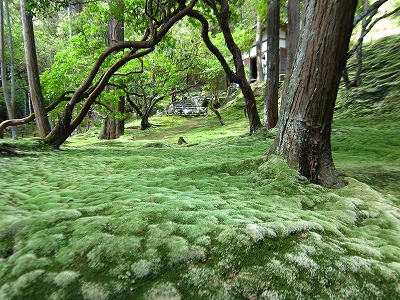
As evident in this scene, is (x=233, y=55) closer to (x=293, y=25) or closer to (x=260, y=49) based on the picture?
(x=293, y=25)

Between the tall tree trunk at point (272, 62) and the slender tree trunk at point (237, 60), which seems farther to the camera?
the tall tree trunk at point (272, 62)

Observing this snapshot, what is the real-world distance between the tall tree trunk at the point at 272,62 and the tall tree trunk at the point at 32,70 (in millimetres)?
8139

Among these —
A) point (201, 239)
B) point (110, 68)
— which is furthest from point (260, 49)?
point (201, 239)

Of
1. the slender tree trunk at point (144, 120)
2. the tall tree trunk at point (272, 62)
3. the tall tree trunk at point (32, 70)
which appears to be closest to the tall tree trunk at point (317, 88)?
the tall tree trunk at point (272, 62)

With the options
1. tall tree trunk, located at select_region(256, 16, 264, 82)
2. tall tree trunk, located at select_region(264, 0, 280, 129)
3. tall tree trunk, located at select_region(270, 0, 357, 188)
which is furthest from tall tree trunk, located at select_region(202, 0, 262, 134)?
tall tree trunk, located at select_region(256, 16, 264, 82)

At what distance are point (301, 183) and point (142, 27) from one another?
25.6 feet

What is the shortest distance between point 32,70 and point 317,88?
8.90 meters

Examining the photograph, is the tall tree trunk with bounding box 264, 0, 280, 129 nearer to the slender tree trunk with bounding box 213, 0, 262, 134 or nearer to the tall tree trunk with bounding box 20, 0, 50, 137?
the slender tree trunk with bounding box 213, 0, 262, 134

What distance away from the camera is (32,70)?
9.05 m

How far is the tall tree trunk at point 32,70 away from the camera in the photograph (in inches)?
343

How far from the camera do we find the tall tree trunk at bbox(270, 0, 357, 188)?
3.54m

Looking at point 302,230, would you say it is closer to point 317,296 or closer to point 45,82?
point 317,296

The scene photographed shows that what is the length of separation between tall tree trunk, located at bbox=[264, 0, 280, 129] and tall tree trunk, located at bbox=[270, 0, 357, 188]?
7.34 meters

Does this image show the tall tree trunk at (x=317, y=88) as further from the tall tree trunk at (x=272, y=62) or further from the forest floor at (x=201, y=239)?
the tall tree trunk at (x=272, y=62)
